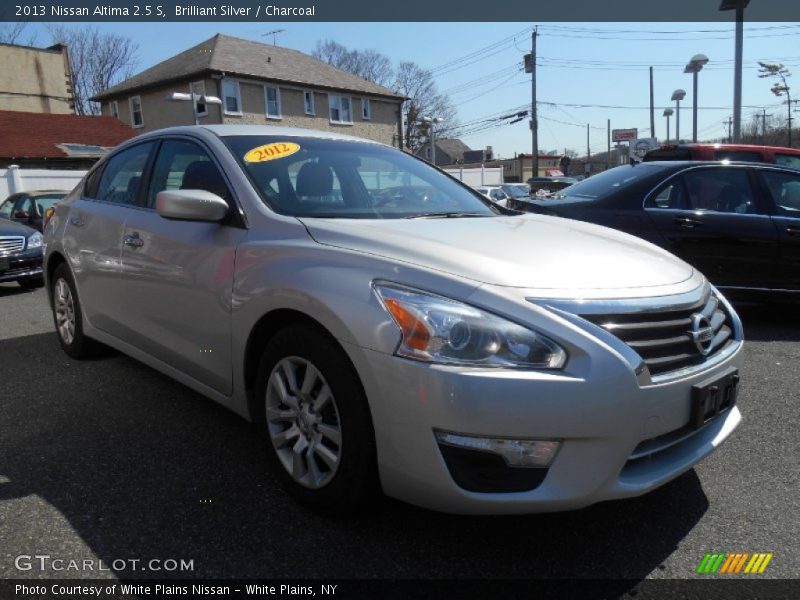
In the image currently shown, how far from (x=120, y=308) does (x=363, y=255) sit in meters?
2.02

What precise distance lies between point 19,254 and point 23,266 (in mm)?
164

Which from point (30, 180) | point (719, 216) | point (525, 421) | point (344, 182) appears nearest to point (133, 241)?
point (344, 182)

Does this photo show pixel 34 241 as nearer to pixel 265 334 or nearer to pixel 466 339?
pixel 265 334

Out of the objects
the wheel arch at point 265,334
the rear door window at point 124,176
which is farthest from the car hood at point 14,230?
the wheel arch at point 265,334

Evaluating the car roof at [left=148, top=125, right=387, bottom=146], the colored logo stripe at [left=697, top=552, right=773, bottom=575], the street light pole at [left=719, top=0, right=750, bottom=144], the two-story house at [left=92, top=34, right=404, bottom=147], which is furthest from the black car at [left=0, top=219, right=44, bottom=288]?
the two-story house at [left=92, top=34, right=404, bottom=147]

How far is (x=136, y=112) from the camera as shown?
33.8 meters

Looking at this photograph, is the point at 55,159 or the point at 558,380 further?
the point at 55,159

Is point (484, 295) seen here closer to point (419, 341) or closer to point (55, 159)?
point (419, 341)

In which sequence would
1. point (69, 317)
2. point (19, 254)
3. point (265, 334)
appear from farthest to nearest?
point (19, 254) < point (69, 317) < point (265, 334)

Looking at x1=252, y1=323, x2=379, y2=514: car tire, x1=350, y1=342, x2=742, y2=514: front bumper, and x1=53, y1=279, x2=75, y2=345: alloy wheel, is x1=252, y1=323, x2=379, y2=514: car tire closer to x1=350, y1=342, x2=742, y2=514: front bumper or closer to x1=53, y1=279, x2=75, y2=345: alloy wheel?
x1=350, y1=342, x2=742, y2=514: front bumper

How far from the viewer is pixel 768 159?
7840 millimetres

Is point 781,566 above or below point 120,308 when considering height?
below

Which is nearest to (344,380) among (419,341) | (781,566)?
(419,341)

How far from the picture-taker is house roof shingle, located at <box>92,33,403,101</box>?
98.6ft
